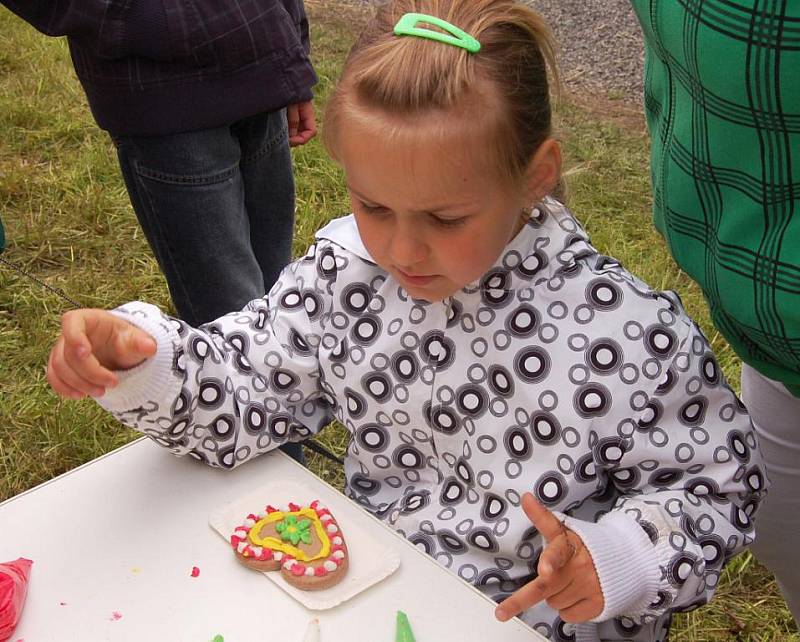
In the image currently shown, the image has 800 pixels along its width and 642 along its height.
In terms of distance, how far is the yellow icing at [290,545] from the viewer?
3.21 ft

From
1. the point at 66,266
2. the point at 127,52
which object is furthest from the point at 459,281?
the point at 66,266

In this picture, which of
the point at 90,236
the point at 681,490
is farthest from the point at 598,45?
the point at 681,490

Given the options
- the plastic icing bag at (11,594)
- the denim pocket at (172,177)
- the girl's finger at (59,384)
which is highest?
the girl's finger at (59,384)

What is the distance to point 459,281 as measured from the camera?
3.35ft

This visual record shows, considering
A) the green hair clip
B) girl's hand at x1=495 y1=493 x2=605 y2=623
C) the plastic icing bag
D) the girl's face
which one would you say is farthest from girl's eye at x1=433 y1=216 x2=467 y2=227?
the plastic icing bag

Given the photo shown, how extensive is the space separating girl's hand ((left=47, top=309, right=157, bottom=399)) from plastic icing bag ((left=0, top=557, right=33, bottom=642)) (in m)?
0.18

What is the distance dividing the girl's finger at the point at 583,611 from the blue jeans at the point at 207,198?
0.87 m

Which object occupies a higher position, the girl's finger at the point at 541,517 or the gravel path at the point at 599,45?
the girl's finger at the point at 541,517

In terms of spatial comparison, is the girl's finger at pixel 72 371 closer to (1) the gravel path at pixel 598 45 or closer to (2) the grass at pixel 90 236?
(2) the grass at pixel 90 236

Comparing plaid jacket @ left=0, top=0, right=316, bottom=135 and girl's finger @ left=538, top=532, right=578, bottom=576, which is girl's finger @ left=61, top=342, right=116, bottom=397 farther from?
plaid jacket @ left=0, top=0, right=316, bottom=135

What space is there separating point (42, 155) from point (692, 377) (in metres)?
2.91

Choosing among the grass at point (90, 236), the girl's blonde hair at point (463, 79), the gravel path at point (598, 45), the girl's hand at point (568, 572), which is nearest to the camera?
the girl's hand at point (568, 572)

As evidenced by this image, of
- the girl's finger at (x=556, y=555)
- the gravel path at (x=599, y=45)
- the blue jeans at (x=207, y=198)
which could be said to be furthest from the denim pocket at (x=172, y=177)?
the gravel path at (x=599, y=45)

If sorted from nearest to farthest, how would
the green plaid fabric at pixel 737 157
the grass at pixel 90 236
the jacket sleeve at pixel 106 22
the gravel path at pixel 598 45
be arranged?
the green plaid fabric at pixel 737 157 → the jacket sleeve at pixel 106 22 → the grass at pixel 90 236 → the gravel path at pixel 598 45
